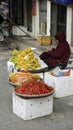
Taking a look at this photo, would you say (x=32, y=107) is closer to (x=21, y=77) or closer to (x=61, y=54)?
(x=21, y=77)

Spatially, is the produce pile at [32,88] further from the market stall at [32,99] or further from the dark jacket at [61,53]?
the dark jacket at [61,53]

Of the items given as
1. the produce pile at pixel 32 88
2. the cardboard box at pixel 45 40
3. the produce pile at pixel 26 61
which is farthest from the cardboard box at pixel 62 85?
the cardboard box at pixel 45 40

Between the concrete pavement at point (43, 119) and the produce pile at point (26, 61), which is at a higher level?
the produce pile at point (26, 61)

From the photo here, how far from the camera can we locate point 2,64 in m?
12.9

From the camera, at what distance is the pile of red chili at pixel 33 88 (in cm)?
684

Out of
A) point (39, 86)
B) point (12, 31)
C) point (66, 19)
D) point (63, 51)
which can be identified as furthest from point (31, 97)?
point (12, 31)

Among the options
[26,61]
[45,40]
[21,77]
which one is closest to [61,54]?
[26,61]

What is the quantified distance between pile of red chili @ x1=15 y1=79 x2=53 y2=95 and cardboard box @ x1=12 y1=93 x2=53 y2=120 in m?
0.11

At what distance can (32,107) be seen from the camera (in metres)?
6.88

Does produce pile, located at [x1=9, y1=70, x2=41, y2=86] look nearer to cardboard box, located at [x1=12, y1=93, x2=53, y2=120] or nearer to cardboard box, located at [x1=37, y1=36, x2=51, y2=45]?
cardboard box, located at [x1=12, y1=93, x2=53, y2=120]

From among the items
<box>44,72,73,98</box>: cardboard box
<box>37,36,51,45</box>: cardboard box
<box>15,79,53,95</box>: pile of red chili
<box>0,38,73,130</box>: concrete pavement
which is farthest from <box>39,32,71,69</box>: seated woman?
<box>37,36,51,45</box>: cardboard box

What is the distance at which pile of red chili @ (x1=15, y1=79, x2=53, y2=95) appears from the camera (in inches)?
269

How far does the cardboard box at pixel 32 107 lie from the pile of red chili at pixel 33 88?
11 cm

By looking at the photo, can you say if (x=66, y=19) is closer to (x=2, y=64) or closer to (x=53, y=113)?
(x=2, y=64)
